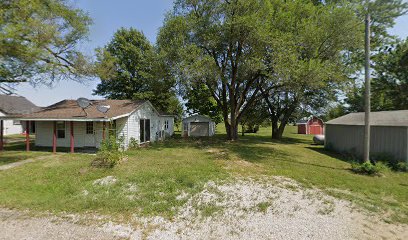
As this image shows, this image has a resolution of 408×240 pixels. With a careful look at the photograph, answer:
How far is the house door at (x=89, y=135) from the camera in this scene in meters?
14.9

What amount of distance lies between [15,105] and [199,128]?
25.8 m

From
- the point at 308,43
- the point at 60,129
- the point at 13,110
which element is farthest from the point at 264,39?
the point at 13,110

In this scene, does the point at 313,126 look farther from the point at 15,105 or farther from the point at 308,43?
the point at 15,105

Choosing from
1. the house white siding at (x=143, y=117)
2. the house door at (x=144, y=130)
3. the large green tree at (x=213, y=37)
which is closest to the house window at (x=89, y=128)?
the house white siding at (x=143, y=117)

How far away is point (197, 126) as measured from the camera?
28016 mm

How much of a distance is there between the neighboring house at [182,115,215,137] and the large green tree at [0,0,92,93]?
1470 centimetres

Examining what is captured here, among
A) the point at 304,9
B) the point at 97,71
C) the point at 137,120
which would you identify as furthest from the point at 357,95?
the point at 97,71

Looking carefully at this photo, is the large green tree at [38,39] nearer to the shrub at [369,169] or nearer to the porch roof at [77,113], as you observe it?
the porch roof at [77,113]

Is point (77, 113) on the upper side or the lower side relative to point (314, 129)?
upper

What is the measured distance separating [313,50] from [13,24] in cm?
1594

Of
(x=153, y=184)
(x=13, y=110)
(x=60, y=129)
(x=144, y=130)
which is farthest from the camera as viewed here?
(x=13, y=110)

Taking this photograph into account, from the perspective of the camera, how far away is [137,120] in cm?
1593

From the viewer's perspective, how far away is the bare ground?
4.42m

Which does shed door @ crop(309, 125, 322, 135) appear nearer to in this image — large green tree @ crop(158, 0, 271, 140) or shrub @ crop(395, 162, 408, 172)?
large green tree @ crop(158, 0, 271, 140)
